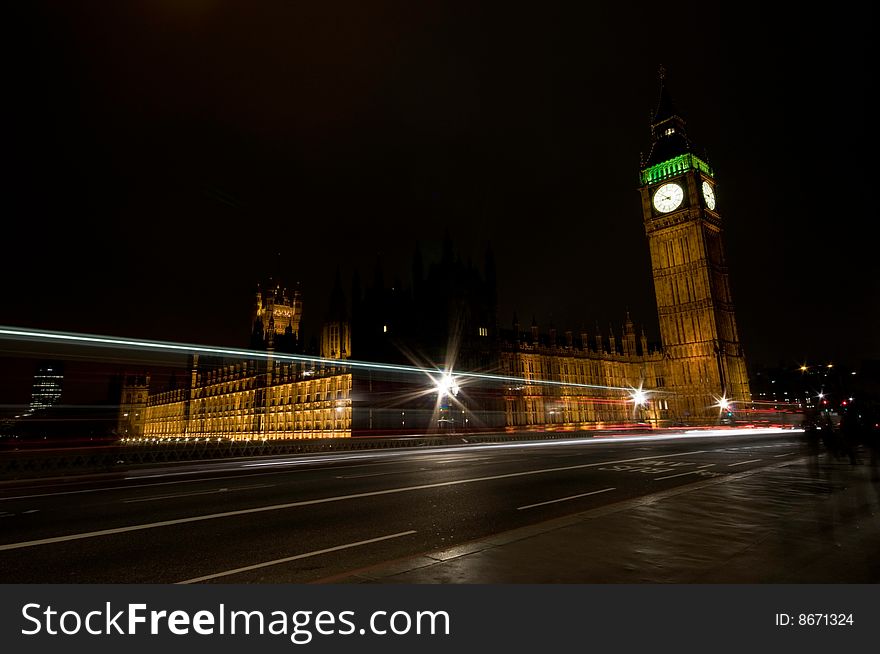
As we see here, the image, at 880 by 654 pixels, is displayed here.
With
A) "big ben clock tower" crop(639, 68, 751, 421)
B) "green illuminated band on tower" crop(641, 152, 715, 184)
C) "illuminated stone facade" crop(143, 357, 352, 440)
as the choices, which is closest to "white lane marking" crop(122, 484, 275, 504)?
"illuminated stone facade" crop(143, 357, 352, 440)

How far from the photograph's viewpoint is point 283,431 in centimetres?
8188

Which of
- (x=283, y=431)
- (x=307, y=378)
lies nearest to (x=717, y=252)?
(x=307, y=378)

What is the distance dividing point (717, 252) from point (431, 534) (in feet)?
312

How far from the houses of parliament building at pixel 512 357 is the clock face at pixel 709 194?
1.53 feet

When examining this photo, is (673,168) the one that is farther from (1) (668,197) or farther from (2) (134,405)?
(2) (134,405)

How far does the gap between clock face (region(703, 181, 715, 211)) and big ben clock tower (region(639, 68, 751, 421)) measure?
21cm

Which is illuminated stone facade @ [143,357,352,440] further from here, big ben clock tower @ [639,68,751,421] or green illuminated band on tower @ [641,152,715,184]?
green illuminated band on tower @ [641,152,715,184]

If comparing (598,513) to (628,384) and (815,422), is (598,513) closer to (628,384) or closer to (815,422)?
(815,422)

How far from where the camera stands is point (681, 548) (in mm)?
5891

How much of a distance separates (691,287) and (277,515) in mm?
88514

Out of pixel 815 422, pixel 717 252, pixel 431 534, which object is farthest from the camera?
pixel 717 252

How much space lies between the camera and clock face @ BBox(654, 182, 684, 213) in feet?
285

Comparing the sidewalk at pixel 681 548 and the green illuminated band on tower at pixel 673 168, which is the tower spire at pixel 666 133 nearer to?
the green illuminated band on tower at pixel 673 168

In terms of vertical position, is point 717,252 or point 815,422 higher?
point 717,252
